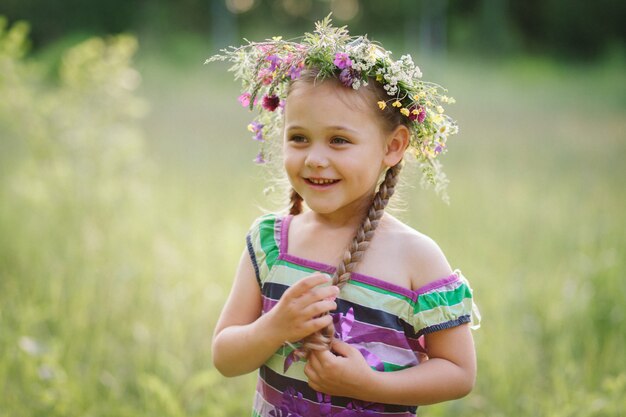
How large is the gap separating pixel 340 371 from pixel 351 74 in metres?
0.74

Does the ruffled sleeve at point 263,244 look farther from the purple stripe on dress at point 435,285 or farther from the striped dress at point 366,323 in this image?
the purple stripe on dress at point 435,285

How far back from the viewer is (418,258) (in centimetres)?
187

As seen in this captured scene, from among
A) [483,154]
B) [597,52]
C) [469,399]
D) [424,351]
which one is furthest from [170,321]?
[597,52]

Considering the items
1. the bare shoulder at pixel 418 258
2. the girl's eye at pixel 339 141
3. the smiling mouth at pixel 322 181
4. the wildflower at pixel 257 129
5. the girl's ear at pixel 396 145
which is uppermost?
the wildflower at pixel 257 129

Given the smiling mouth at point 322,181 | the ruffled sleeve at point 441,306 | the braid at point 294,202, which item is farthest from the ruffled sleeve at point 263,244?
the ruffled sleeve at point 441,306

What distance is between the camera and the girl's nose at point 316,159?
6.04ft

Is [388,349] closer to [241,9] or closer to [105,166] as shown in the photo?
[105,166]

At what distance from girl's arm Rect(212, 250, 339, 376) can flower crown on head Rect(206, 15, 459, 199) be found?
19.1 inches

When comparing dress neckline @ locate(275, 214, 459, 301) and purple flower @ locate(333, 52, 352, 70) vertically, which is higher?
purple flower @ locate(333, 52, 352, 70)

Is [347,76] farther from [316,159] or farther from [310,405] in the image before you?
[310,405]

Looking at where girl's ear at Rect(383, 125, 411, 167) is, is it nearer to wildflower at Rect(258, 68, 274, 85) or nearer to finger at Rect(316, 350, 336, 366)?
wildflower at Rect(258, 68, 274, 85)

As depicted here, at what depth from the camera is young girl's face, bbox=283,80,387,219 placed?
1.84m

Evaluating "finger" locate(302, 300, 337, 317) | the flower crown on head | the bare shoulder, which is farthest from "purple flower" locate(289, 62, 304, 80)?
"finger" locate(302, 300, 337, 317)

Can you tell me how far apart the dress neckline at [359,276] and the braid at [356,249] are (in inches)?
1.5
